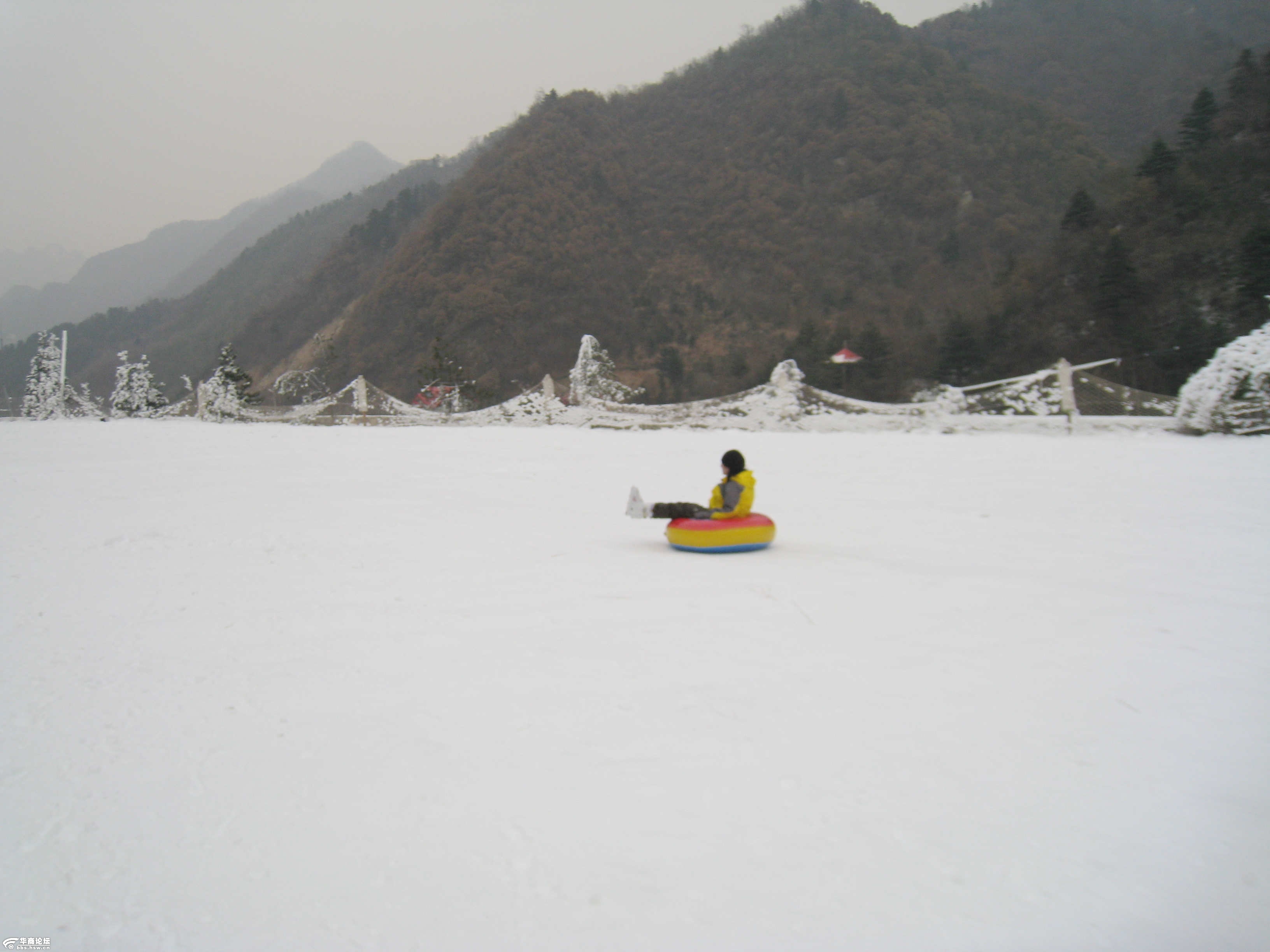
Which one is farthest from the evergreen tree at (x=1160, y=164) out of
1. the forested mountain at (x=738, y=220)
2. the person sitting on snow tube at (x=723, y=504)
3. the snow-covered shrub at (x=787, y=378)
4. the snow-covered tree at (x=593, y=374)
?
the person sitting on snow tube at (x=723, y=504)

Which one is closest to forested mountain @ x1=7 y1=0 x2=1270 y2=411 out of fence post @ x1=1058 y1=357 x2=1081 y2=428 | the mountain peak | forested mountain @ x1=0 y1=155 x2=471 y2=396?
forested mountain @ x1=0 y1=155 x2=471 y2=396

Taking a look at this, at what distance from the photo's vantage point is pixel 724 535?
15.7 ft

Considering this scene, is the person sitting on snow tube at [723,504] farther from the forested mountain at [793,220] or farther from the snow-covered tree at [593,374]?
the forested mountain at [793,220]

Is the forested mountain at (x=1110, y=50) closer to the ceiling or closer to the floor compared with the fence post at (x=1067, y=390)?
closer to the ceiling

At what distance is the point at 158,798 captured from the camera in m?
1.93

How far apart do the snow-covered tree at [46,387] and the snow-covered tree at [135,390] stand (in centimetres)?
194

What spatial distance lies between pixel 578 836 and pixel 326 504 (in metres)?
4.80

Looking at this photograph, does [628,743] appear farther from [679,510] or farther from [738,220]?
[738,220]

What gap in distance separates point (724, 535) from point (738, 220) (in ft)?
217

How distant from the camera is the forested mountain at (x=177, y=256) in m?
114

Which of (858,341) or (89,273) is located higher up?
(89,273)

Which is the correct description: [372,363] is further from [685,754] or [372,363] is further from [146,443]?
[685,754]

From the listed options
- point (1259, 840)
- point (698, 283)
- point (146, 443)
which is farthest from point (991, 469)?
point (698, 283)

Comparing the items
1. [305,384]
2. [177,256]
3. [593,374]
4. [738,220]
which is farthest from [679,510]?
[177,256]
